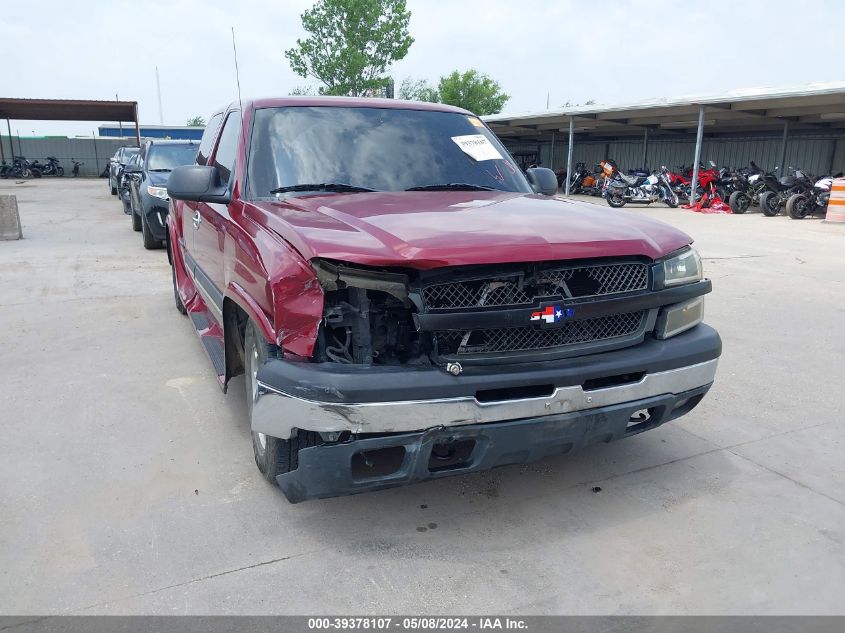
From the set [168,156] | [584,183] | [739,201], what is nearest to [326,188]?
[168,156]

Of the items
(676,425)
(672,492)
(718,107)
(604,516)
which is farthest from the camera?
(718,107)

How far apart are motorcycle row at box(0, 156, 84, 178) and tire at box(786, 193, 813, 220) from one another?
36.5 meters

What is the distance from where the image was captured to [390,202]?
10.6 feet

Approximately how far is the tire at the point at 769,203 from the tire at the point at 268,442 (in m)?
17.8

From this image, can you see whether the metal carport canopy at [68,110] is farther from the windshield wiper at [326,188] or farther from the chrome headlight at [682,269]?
the chrome headlight at [682,269]

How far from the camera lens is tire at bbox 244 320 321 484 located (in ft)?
9.03

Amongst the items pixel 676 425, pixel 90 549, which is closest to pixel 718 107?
pixel 676 425

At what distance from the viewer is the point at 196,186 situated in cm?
361

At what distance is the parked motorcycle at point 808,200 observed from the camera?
1694 centimetres

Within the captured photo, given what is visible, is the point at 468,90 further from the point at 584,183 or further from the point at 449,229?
the point at 449,229

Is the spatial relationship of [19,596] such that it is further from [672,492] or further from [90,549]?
[672,492]

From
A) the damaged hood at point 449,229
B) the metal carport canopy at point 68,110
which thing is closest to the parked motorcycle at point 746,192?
the damaged hood at point 449,229

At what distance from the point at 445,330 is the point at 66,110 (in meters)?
35.2

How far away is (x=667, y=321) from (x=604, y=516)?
0.93 m
